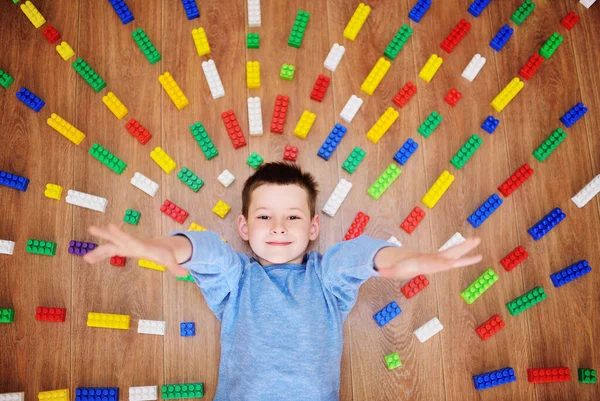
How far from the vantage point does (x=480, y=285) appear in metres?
1.36

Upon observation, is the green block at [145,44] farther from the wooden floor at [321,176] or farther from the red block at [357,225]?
the red block at [357,225]

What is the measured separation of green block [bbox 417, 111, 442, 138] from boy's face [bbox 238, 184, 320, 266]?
18.5 inches

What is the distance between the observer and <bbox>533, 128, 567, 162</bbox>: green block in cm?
144

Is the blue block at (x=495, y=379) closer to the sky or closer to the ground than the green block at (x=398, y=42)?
closer to the ground

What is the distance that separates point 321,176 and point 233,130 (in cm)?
28

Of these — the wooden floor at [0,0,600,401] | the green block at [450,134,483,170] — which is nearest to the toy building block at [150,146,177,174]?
the wooden floor at [0,0,600,401]

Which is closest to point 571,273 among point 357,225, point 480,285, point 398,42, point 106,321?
point 480,285

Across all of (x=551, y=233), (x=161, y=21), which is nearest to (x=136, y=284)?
(x=161, y=21)

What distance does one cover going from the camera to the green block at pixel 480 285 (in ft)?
4.46

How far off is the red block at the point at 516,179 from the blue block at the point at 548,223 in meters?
0.12

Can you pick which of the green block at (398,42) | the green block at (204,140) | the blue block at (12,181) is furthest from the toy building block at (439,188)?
the blue block at (12,181)

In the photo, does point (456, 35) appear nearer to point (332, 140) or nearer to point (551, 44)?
point (551, 44)

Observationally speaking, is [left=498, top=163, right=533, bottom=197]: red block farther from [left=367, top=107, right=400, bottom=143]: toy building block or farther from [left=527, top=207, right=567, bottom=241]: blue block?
[left=367, top=107, right=400, bottom=143]: toy building block

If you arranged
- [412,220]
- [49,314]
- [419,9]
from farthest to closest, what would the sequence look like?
[419,9]
[412,220]
[49,314]
